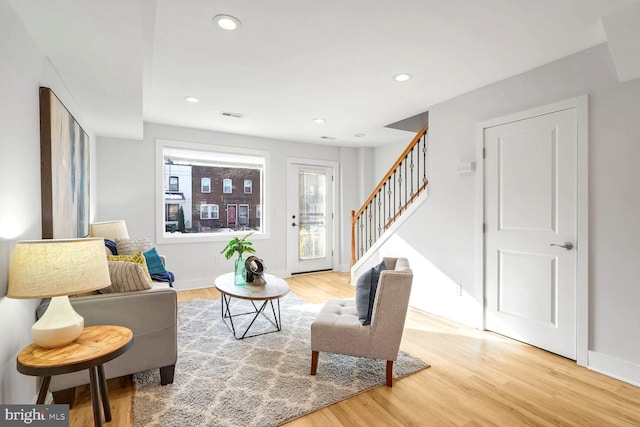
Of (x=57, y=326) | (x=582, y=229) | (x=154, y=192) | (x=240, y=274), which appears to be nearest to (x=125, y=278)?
(x=57, y=326)

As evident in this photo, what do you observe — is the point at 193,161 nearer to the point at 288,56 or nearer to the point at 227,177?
the point at 227,177

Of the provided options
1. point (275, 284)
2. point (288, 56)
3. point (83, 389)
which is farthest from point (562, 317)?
point (83, 389)

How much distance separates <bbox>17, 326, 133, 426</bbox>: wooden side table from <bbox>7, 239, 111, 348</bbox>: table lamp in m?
0.06

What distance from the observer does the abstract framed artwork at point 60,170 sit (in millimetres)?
1978

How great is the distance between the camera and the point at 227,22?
2.04 meters

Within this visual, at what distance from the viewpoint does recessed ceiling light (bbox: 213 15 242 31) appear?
199 centimetres

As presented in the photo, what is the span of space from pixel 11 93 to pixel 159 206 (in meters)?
3.15

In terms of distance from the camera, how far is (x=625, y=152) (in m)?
2.25

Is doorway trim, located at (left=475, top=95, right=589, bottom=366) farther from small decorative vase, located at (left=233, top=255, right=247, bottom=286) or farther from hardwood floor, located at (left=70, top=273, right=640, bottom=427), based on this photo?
small decorative vase, located at (left=233, top=255, right=247, bottom=286)

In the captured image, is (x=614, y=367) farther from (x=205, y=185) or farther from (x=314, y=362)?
(x=205, y=185)

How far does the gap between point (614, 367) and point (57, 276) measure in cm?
357

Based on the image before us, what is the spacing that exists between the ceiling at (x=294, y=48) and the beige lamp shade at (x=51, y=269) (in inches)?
47.8

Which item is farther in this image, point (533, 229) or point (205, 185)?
point (205, 185)

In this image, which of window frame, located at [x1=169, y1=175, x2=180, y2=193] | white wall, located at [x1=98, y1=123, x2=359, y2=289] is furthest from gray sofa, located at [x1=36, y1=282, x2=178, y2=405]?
window frame, located at [x1=169, y1=175, x2=180, y2=193]
